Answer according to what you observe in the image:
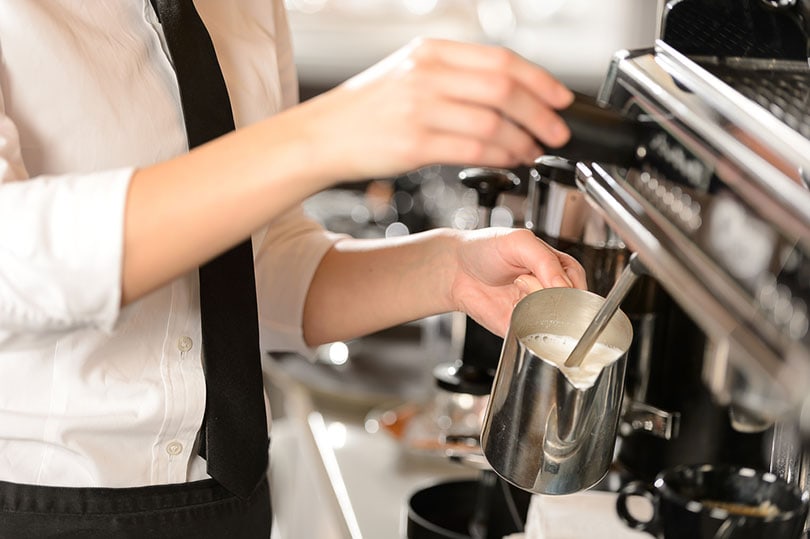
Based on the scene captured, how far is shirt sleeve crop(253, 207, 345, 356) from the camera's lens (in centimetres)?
104

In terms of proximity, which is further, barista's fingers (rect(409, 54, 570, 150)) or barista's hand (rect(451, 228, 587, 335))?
barista's hand (rect(451, 228, 587, 335))

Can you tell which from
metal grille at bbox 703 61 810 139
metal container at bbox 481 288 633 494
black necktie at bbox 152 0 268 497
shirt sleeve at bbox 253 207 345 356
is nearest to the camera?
metal grille at bbox 703 61 810 139

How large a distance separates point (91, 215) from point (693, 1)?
51cm

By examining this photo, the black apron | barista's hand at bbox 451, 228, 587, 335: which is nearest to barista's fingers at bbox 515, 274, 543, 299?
barista's hand at bbox 451, 228, 587, 335

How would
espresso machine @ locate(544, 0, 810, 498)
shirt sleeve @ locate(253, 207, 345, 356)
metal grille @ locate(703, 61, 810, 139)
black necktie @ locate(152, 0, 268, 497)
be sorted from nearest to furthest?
espresso machine @ locate(544, 0, 810, 498) < metal grille @ locate(703, 61, 810, 139) < black necktie @ locate(152, 0, 268, 497) < shirt sleeve @ locate(253, 207, 345, 356)

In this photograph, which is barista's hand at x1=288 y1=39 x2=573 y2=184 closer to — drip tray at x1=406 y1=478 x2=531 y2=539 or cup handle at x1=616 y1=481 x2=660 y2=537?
cup handle at x1=616 y1=481 x2=660 y2=537

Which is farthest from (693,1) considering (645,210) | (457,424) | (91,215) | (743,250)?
(457,424)

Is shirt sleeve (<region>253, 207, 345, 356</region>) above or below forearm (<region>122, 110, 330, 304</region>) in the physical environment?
below

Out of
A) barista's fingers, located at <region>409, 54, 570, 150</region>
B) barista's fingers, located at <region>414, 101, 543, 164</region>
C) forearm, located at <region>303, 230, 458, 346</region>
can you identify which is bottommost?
forearm, located at <region>303, 230, 458, 346</region>

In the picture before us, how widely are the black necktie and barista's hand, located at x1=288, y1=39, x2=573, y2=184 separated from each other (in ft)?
0.95

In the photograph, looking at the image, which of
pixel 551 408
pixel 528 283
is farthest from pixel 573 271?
pixel 551 408

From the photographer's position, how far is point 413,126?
0.56 meters

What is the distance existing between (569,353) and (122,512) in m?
0.37

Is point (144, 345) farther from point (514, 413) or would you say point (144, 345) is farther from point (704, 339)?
point (704, 339)
